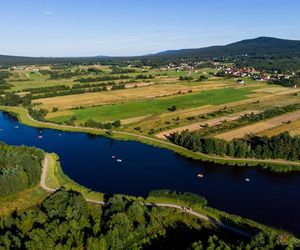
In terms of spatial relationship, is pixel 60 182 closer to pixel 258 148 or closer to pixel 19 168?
pixel 19 168

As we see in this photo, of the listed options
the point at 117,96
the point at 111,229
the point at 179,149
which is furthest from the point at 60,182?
the point at 117,96

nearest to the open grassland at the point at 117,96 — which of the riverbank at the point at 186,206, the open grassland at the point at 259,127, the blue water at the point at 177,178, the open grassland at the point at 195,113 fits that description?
the open grassland at the point at 195,113

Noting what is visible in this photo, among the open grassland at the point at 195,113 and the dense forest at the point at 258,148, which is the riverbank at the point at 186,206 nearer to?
the dense forest at the point at 258,148

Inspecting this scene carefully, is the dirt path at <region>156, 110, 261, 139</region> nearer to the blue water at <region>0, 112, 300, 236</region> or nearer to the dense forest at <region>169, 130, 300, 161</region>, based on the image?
the blue water at <region>0, 112, 300, 236</region>

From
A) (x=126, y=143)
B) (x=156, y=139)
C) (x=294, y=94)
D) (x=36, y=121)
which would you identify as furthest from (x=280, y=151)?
(x=294, y=94)

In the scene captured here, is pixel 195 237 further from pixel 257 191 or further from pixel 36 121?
pixel 36 121

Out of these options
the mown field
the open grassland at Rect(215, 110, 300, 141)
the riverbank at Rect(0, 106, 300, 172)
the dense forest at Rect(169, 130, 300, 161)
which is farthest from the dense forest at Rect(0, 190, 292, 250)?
the mown field
